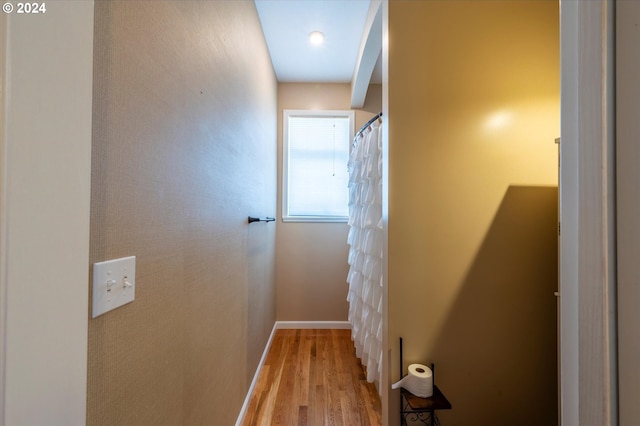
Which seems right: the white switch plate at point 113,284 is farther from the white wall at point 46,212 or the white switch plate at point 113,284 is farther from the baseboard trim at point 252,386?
the baseboard trim at point 252,386

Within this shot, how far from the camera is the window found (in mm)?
2963

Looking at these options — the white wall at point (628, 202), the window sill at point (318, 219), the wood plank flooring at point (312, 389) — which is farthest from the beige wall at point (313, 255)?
the white wall at point (628, 202)

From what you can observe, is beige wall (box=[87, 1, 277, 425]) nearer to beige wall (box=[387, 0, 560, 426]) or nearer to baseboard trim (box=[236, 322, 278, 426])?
baseboard trim (box=[236, 322, 278, 426])

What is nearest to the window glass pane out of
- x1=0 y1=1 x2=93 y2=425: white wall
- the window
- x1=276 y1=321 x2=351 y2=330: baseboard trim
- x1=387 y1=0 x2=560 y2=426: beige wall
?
the window

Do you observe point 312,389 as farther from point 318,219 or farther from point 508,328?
point 318,219

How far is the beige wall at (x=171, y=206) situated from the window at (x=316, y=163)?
1.38m

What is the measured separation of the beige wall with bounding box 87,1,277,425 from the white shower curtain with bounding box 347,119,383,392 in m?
0.82

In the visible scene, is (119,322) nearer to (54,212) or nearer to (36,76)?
(54,212)

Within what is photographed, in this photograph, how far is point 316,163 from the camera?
301 centimetres

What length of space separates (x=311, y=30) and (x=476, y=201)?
6.13 ft

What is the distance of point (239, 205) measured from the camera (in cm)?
153

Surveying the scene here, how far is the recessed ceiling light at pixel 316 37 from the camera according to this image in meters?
2.17

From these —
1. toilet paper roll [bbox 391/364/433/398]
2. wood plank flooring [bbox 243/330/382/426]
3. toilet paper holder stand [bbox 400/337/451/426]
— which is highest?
toilet paper roll [bbox 391/364/433/398]

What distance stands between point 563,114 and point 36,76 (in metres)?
0.80
